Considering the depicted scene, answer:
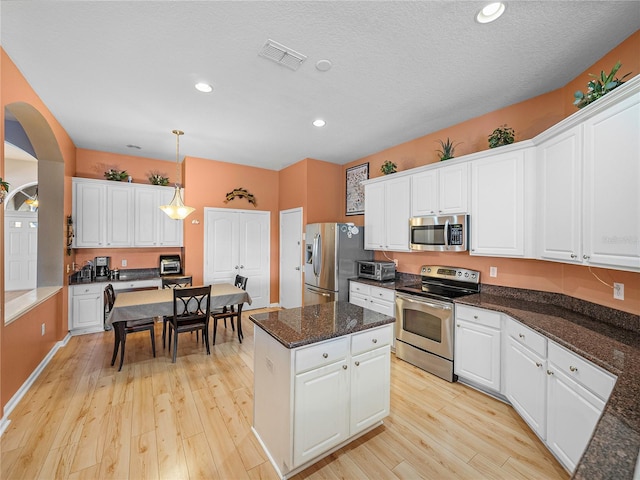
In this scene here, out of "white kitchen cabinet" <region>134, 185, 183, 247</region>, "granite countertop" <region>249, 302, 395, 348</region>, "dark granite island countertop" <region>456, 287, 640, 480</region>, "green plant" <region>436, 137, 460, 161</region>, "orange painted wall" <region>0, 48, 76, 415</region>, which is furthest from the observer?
"white kitchen cabinet" <region>134, 185, 183, 247</region>

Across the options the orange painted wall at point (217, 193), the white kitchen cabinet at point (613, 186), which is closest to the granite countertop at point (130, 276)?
the orange painted wall at point (217, 193)

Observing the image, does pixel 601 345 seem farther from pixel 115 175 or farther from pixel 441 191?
pixel 115 175

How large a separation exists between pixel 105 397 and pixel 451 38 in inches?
171

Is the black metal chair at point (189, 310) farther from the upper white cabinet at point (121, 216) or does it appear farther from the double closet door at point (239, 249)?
the upper white cabinet at point (121, 216)

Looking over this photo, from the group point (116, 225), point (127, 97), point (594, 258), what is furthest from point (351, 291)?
point (116, 225)

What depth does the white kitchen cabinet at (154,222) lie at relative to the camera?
4.80 metres

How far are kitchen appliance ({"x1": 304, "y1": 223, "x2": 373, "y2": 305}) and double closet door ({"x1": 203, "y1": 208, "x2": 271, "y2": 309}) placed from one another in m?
1.56

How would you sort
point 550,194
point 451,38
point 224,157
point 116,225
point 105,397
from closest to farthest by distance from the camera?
point 451,38 → point 550,194 → point 105,397 → point 116,225 → point 224,157

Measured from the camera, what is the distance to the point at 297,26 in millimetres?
1894

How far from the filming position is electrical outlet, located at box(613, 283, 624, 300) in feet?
6.55

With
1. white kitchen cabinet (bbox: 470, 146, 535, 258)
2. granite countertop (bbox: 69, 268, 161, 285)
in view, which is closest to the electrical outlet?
white kitchen cabinet (bbox: 470, 146, 535, 258)

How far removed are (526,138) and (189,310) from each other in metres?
4.34

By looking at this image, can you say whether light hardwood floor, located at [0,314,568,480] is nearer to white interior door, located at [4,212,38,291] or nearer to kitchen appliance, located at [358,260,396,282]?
kitchen appliance, located at [358,260,396,282]

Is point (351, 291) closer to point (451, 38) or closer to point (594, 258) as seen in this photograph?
point (594, 258)
